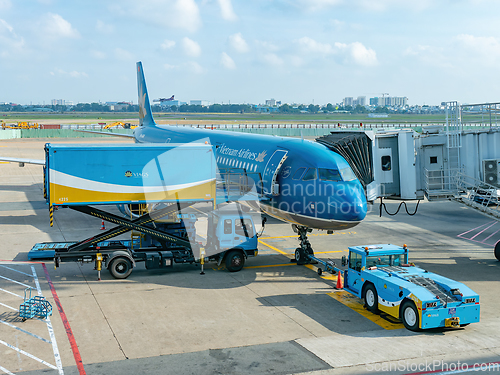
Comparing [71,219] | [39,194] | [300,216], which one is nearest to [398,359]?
[300,216]

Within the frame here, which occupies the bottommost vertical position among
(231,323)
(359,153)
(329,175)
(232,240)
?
(231,323)

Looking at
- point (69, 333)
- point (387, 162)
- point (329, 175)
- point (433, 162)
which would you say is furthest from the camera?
point (433, 162)

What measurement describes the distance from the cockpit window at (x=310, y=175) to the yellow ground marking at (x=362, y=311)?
188 inches

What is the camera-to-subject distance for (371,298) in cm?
1802

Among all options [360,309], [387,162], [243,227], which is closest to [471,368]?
[360,309]

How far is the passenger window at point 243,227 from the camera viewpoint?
901 inches

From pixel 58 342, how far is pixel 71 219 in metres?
21.1

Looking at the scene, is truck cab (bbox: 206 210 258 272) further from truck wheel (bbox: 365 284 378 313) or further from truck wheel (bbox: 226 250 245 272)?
truck wheel (bbox: 365 284 378 313)

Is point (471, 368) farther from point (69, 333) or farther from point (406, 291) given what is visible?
point (69, 333)

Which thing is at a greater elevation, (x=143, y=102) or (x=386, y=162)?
(x=143, y=102)

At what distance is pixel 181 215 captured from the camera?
25172 mm

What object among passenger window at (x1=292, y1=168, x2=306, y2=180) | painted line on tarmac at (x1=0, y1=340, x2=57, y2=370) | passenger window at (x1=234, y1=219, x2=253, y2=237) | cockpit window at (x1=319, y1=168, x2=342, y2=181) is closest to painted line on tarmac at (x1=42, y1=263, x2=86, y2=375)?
painted line on tarmac at (x1=0, y1=340, x2=57, y2=370)

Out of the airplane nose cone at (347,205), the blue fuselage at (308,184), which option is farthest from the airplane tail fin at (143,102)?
the airplane nose cone at (347,205)

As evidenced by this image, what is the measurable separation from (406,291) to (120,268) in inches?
459
